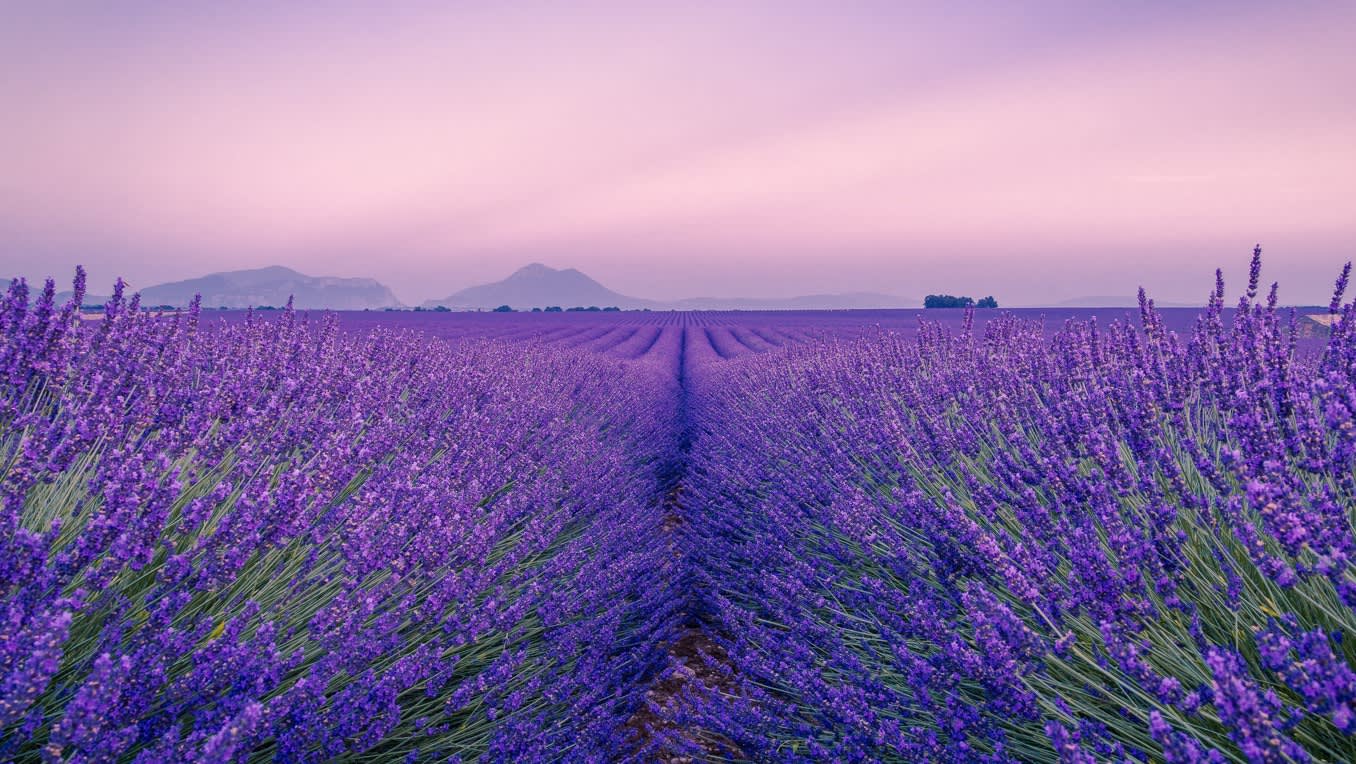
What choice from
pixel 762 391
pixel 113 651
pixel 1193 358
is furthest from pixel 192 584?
pixel 762 391

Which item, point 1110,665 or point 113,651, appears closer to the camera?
point 113,651

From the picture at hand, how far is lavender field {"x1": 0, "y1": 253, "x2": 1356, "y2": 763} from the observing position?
3.58ft

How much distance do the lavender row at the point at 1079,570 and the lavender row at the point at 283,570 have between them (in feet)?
1.81

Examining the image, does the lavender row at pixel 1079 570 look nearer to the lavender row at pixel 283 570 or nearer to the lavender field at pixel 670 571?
the lavender field at pixel 670 571

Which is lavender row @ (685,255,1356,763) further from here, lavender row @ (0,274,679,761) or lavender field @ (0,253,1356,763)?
lavender row @ (0,274,679,761)

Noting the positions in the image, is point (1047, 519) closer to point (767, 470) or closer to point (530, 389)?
point (767, 470)

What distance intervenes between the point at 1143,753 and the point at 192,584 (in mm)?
1808

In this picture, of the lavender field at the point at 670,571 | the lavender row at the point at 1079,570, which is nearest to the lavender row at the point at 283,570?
the lavender field at the point at 670,571

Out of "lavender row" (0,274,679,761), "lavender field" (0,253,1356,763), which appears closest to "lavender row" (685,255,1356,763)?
"lavender field" (0,253,1356,763)

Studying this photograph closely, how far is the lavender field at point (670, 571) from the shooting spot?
1.09m

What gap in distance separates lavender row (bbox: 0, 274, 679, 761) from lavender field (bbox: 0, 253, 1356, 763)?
12mm

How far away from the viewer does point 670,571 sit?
313 cm

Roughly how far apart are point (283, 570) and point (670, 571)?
1790 millimetres

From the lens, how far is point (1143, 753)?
1.21 metres
